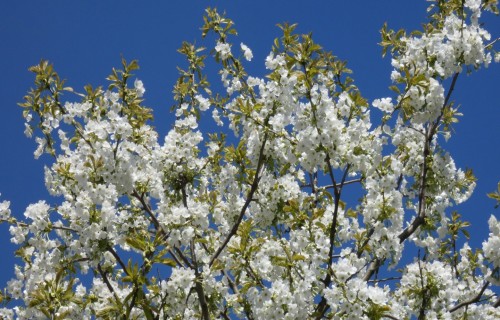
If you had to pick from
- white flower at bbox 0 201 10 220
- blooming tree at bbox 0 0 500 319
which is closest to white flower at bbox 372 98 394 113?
blooming tree at bbox 0 0 500 319

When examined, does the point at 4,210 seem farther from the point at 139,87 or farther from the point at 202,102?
the point at 202,102

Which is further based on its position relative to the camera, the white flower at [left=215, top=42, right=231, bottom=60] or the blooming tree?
the white flower at [left=215, top=42, right=231, bottom=60]

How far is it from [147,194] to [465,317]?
142 inches

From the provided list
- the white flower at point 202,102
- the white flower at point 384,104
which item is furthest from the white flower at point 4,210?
the white flower at point 384,104

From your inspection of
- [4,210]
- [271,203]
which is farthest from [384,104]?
[4,210]

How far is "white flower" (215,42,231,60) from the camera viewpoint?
795 cm

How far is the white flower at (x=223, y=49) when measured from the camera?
26.1ft

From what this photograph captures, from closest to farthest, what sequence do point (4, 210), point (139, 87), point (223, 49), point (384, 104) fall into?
point (384, 104) < point (4, 210) < point (139, 87) < point (223, 49)

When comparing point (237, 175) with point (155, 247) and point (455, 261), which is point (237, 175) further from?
point (455, 261)

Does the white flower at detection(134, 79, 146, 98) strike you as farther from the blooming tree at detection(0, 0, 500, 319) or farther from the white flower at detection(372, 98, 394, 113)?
the white flower at detection(372, 98, 394, 113)

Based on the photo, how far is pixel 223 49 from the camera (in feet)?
26.2

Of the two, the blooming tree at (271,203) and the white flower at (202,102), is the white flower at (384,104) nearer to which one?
the blooming tree at (271,203)

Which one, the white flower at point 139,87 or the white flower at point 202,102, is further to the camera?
the white flower at point 202,102

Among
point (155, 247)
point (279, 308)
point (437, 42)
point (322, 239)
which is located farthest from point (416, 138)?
point (155, 247)
